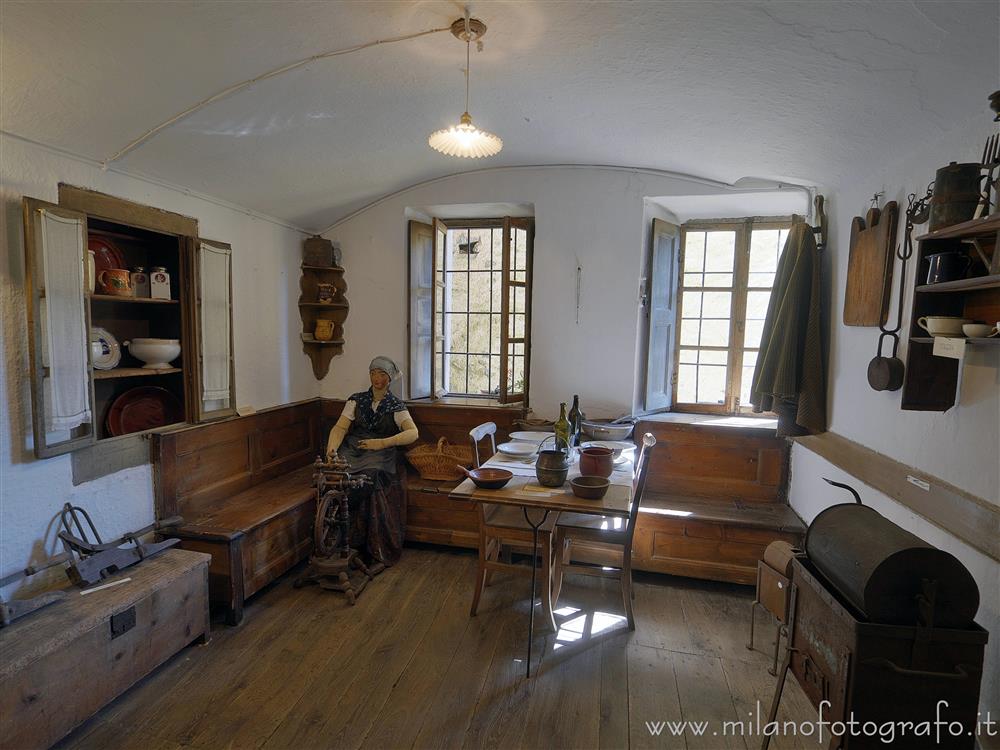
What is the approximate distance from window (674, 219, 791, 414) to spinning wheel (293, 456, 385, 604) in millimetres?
2440

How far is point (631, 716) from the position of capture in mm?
2037

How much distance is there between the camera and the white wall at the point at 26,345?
2051 mm

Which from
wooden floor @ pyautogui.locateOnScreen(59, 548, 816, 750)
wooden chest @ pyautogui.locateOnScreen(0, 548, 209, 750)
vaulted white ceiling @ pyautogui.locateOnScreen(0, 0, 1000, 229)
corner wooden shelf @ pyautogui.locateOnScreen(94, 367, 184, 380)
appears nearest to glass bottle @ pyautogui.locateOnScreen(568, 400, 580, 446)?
wooden floor @ pyautogui.locateOnScreen(59, 548, 816, 750)

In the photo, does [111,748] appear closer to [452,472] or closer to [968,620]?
[452,472]

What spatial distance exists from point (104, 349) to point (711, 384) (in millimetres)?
3723

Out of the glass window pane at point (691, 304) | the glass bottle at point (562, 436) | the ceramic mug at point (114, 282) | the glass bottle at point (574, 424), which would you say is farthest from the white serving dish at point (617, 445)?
the ceramic mug at point (114, 282)

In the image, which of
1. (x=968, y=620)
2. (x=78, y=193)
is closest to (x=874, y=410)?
(x=968, y=620)

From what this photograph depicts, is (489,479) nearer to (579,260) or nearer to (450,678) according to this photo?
(450,678)

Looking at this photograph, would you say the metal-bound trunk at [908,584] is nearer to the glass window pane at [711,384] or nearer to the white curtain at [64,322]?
the glass window pane at [711,384]

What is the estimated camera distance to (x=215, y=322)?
117 inches

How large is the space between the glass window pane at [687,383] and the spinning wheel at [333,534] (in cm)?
237

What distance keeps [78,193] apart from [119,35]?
92cm

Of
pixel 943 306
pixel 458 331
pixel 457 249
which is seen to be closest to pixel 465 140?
pixel 943 306

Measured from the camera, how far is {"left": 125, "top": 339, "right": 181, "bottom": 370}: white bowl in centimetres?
263
